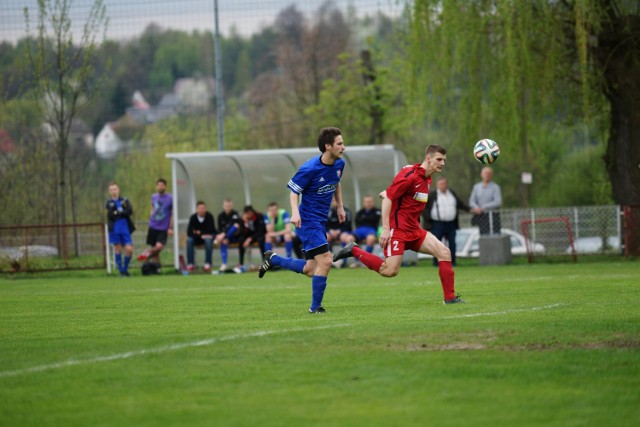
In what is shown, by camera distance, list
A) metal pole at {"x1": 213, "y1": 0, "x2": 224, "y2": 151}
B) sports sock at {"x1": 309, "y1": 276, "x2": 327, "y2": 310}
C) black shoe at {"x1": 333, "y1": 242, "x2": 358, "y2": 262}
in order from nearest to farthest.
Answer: sports sock at {"x1": 309, "y1": 276, "x2": 327, "y2": 310} < black shoe at {"x1": 333, "y1": 242, "x2": 358, "y2": 262} < metal pole at {"x1": 213, "y1": 0, "x2": 224, "y2": 151}

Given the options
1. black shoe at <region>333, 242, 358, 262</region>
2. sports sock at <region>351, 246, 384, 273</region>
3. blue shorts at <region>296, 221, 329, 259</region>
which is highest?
blue shorts at <region>296, 221, 329, 259</region>

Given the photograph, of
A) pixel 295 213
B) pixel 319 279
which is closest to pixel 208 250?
pixel 319 279

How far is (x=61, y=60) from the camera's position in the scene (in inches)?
1178

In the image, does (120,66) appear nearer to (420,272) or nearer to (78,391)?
(420,272)

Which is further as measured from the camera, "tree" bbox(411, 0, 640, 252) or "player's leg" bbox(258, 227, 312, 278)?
"tree" bbox(411, 0, 640, 252)

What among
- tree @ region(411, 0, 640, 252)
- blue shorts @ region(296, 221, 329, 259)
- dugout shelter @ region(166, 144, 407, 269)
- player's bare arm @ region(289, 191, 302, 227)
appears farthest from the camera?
dugout shelter @ region(166, 144, 407, 269)

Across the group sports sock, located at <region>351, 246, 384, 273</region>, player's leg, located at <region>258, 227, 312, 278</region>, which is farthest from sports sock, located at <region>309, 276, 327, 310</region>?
sports sock, located at <region>351, 246, 384, 273</region>

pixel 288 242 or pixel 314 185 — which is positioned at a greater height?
pixel 314 185

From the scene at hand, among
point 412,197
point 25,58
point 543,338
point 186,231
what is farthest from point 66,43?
point 543,338

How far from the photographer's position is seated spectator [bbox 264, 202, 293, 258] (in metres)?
24.4

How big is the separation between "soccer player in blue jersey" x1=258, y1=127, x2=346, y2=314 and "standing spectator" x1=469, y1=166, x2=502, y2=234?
13.0 meters

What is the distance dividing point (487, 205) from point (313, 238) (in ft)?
44.6

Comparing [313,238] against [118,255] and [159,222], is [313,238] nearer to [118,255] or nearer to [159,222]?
[159,222]

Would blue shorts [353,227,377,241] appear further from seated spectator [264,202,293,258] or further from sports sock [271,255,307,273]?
sports sock [271,255,307,273]
